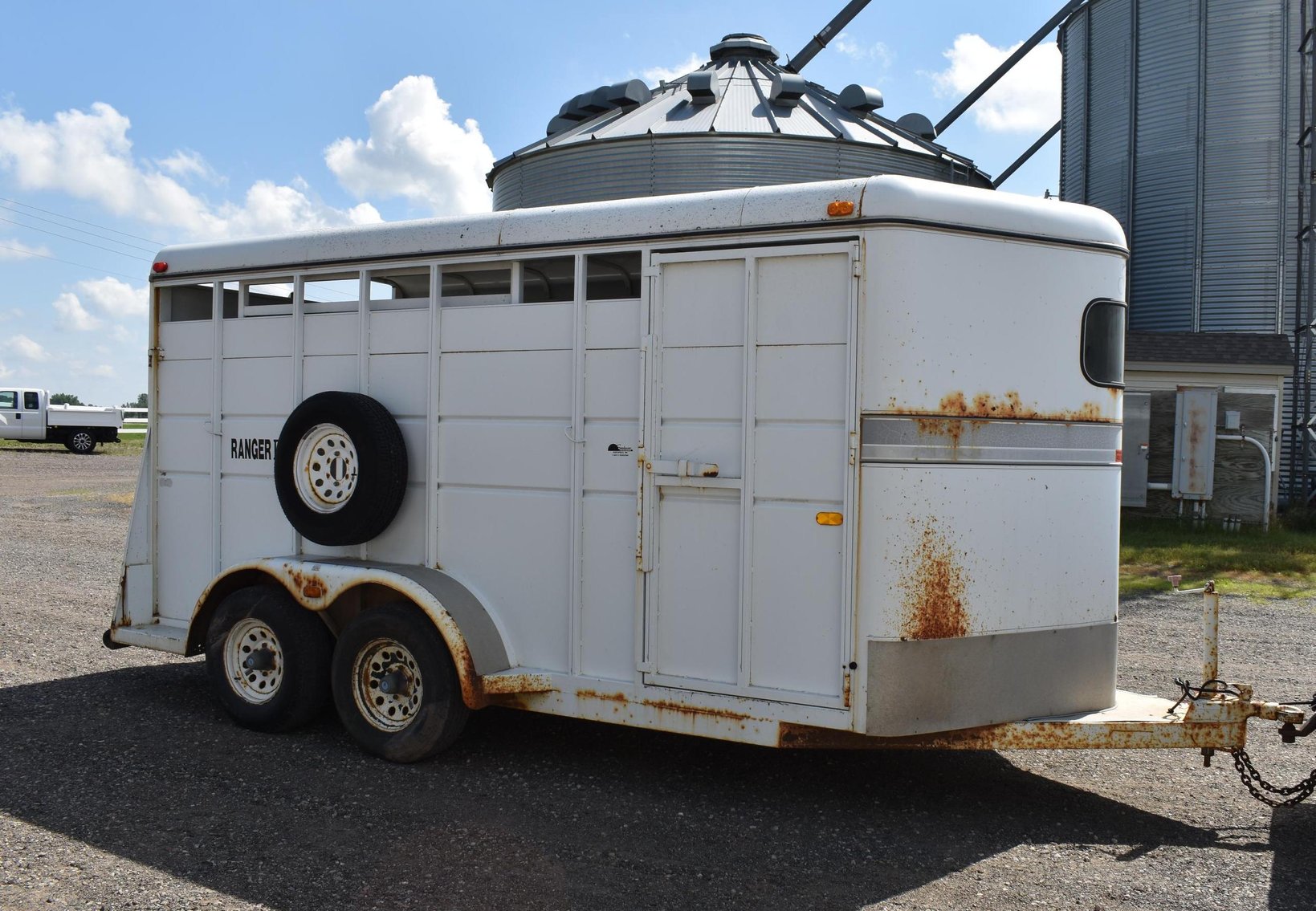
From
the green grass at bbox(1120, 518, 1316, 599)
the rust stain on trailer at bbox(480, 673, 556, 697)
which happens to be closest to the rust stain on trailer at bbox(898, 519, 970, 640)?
the rust stain on trailer at bbox(480, 673, 556, 697)

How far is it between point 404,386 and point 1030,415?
3354 millimetres

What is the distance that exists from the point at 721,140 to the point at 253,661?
46.6 ft

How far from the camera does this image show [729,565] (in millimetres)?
5508

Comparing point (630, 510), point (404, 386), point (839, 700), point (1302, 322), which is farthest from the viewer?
point (1302, 322)

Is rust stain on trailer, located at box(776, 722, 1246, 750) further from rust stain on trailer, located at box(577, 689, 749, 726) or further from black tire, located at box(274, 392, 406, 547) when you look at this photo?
black tire, located at box(274, 392, 406, 547)

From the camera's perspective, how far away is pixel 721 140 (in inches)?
749

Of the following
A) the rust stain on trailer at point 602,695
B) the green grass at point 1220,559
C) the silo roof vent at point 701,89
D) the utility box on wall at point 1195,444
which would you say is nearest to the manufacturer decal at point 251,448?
the rust stain on trailer at point 602,695

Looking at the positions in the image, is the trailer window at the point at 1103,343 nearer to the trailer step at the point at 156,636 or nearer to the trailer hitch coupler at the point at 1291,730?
the trailer hitch coupler at the point at 1291,730

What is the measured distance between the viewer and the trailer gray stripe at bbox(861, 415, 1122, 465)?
518 centimetres

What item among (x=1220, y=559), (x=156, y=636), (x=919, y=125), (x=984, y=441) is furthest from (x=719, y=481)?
(x=919, y=125)

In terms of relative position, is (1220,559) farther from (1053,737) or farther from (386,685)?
(386,685)

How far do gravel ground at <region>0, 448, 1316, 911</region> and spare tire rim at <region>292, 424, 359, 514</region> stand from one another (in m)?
1.36

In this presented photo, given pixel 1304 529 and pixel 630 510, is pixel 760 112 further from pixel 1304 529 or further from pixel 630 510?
pixel 630 510

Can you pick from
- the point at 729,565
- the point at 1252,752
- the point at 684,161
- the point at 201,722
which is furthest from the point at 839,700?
the point at 684,161
